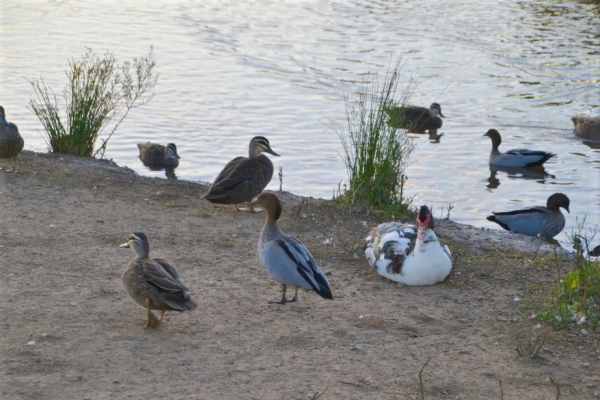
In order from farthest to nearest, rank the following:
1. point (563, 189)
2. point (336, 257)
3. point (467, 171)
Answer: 1. point (467, 171)
2. point (563, 189)
3. point (336, 257)

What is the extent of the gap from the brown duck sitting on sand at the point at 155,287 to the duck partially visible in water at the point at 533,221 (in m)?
5.58

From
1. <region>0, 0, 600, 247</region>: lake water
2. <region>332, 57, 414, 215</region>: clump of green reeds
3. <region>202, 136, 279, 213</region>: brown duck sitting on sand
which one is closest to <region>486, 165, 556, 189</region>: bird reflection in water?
<region>0, 0, 600, 247</region>: lake water

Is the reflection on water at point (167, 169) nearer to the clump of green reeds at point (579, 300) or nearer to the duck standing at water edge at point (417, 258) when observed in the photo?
the duck standing at water edge at point (417, 258)

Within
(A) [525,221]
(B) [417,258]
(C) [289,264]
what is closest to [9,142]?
(C) [289,264]

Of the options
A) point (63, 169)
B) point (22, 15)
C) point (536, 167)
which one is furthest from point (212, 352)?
point (22, 15)

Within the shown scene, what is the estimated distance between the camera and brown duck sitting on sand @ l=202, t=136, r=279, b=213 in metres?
9.79

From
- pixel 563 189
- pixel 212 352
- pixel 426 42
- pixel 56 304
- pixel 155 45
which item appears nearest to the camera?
pixel 212 352

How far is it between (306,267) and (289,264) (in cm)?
16

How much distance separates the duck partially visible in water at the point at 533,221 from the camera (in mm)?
10789

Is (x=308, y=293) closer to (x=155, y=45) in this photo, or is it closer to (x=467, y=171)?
(x=467, y=171)

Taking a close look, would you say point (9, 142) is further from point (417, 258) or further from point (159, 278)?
point (417, 258)

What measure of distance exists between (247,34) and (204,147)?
380 inches

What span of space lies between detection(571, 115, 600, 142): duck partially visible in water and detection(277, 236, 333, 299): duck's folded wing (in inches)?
395

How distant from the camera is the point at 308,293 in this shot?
7.54 metres
